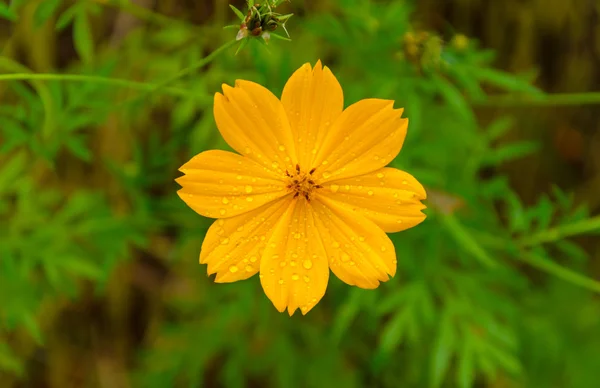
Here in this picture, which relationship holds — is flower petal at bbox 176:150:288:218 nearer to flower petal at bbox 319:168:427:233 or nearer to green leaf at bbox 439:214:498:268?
flower petal at bbox 319:168:427:233

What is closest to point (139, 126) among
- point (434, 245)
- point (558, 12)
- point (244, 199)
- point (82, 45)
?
point (82, 45)

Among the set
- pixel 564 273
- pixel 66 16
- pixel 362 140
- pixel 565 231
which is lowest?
pixel 564 273

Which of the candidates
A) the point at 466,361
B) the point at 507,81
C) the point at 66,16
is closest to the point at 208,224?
the point at 66,16

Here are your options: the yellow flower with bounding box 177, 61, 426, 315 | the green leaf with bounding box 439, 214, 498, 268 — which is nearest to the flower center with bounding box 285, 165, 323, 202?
the yellow flower with bounding box 177, 61, 426, 315

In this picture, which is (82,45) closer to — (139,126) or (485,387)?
(139,126)

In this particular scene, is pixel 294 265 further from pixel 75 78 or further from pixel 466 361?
pixel 466 361

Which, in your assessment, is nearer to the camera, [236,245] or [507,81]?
[236,245]
